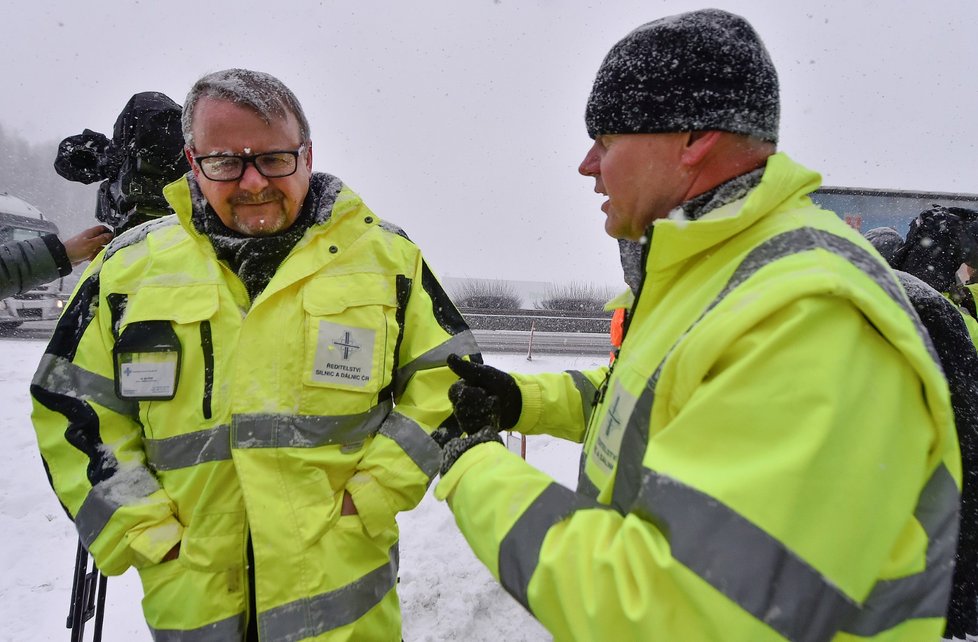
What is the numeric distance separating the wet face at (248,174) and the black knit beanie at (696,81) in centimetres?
113

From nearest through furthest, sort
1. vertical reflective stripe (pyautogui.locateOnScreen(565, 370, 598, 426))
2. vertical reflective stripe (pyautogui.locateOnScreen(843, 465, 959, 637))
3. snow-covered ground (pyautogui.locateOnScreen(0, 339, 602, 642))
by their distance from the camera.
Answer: vertical reflective stripe (pyautogui.locateOnScreen(843, 465, 959, 637)), vertical reflective stripe (pyautogui.locateOnScreen(565, 370, 598, 426)), snow-covered ground (pyautogui.locateOnScreen(0, 339, 602, 642))

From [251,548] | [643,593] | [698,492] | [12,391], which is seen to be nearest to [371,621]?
[251,548]

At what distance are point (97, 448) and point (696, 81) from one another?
6.76ft

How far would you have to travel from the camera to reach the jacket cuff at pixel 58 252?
101 inches

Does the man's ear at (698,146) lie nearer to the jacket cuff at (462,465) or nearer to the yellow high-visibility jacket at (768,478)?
the yellow high-visibility jacket at (768,478)

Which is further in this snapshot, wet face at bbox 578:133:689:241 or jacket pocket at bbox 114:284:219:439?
jacket pocket at bbox 114:284:219:439

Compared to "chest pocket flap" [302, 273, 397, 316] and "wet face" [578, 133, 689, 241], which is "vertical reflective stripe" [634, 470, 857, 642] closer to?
"wet face" [578, 133, 689, 241]

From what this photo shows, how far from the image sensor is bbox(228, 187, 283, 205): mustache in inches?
70.1

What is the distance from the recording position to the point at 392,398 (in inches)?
80.5

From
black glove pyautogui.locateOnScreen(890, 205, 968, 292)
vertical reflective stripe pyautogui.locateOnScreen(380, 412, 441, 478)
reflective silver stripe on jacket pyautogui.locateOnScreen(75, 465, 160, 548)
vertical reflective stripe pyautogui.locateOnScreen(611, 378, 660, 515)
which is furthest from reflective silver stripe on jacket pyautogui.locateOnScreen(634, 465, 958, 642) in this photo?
black glove pyautogui.locateOnScreen(890, 205, 968, 292)

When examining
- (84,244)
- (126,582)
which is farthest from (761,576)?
(126,582)

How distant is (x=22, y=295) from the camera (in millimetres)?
11250

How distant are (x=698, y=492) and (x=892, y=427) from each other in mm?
294

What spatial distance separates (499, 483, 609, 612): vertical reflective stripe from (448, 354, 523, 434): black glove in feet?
1.47
